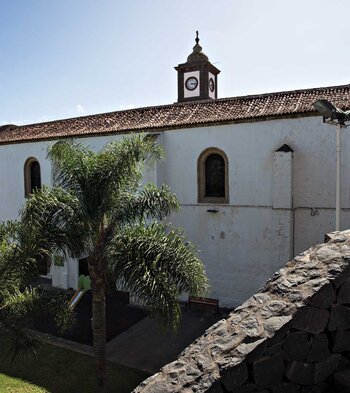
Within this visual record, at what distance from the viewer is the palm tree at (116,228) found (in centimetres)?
610

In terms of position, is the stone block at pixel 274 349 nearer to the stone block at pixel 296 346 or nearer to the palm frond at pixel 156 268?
the stone block at pixel 296 346

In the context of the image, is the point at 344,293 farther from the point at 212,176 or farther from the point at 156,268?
the point at 212,176

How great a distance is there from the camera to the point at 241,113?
12.0 m

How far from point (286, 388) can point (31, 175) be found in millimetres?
15675

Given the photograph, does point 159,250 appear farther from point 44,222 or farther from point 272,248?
point 272,248

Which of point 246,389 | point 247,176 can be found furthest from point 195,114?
point 246,389

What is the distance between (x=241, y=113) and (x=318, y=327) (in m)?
9.69

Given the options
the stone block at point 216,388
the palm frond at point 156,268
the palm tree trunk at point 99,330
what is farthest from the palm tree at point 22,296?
the stone block at point 216,388

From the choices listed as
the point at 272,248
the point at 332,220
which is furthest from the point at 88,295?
the point at 332,220

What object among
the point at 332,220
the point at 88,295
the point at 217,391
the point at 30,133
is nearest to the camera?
the point at 217,391

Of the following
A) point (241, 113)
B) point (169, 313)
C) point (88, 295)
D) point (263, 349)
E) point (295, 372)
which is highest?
point (241, 113)

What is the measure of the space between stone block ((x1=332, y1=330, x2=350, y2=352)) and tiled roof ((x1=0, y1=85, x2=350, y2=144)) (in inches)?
333

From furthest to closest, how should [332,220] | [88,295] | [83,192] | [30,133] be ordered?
[30,133], [88,295], [332,220], [83,192]

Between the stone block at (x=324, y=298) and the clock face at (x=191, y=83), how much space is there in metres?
19.0
